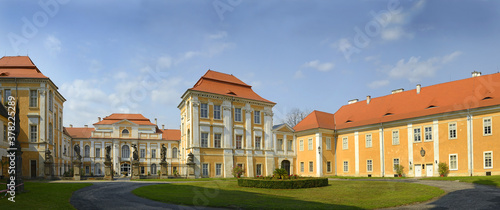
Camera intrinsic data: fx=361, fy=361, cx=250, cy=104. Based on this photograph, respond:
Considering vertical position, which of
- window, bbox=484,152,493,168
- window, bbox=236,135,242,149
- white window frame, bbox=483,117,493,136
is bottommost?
window, bbox=484,152,493,168

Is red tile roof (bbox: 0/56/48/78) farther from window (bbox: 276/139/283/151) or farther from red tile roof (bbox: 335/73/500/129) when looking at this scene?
red tile roof (bbox: 335/73/500/129)

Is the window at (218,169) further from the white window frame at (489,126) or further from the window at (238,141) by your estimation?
the white window frame at (489,126)

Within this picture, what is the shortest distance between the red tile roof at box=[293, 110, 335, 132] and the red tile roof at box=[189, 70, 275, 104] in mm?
5899

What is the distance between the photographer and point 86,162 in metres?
59.6

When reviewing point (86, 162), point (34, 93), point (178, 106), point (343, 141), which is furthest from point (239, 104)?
point (86, 162)

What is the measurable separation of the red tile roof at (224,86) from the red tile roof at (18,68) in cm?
1615

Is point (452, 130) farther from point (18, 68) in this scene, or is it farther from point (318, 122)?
point (18, 68)

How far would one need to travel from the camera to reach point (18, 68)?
37.2 meters

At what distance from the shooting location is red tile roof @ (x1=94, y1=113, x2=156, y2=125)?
63.3 metres

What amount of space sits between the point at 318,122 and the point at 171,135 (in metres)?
33.3

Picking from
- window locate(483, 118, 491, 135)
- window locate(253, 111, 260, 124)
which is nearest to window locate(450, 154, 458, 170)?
window locate(483, 118, 491, 135)

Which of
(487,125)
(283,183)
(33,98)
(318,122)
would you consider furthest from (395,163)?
(33,98)

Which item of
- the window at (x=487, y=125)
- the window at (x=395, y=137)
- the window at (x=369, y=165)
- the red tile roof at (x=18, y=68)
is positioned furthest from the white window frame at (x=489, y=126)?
the red tile roof at (x=18, y=68)

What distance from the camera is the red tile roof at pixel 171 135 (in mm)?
66562
